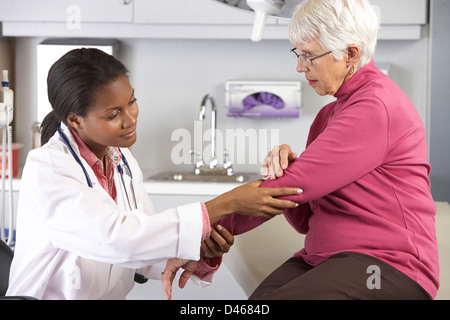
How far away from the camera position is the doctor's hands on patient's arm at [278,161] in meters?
1.32

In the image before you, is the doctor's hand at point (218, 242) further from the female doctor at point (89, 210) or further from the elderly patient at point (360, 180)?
the elderly patient at point (360, 180)

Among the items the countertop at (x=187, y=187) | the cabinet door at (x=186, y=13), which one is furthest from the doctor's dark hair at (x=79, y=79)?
the cabinet door at (x=186, y=13)

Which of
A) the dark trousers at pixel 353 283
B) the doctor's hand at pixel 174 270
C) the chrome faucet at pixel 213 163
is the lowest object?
the doctor's hand at pixel 174 270

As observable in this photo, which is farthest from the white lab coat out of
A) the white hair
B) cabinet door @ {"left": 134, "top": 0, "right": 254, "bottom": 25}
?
cabinet door @ {"left": 134, "top": 0, "right": 254, "bottom": 25}

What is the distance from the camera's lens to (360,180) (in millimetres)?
1249

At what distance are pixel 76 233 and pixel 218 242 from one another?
0.38 meters

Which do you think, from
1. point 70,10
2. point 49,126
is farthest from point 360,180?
point 70,10

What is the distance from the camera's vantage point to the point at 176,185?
108 inches

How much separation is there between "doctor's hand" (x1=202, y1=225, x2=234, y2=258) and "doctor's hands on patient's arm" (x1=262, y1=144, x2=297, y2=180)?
0.18 m

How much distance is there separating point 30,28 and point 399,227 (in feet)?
7.74

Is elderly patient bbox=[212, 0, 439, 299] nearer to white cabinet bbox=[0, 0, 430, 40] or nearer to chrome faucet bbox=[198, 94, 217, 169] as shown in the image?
white cabinet bbox=[0, 0, 430, 40]

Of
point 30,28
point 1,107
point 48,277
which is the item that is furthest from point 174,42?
point 48,277

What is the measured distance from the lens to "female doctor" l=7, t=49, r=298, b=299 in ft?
3.81

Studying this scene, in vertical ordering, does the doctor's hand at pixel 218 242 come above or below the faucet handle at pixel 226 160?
below
